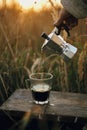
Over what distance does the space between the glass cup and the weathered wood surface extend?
0.03 meters

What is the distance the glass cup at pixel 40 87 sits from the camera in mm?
1943

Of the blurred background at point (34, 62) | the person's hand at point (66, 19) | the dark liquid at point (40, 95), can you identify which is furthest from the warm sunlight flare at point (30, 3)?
the person's hand at point (66, 19)

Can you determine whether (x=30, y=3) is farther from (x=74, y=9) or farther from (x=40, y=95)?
(x=74, y=9)

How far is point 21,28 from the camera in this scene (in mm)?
3098

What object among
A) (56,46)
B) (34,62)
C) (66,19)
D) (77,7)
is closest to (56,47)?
(56,46)

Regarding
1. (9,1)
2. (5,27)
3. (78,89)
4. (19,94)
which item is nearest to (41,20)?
(9,1)

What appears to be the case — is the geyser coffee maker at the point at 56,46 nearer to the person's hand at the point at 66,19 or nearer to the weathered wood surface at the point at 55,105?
the person's hand at the point at 66,19

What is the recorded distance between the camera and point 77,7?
1.40m

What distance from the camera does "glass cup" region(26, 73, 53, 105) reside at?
1.94m

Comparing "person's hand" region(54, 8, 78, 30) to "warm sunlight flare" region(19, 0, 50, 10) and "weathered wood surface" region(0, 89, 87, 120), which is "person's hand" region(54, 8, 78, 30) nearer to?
"weathered wood surface" region(0, 89, 87, 120)

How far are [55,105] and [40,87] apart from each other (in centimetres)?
13

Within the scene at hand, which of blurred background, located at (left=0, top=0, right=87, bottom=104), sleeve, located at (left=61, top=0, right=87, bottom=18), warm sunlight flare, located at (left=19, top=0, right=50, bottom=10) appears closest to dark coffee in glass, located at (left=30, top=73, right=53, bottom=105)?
blurred background, located at (left=0, top=0, right=87, bottom=104)

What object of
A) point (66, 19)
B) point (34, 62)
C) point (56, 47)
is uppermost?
point (66, 19)

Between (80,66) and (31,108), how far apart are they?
44 cm
